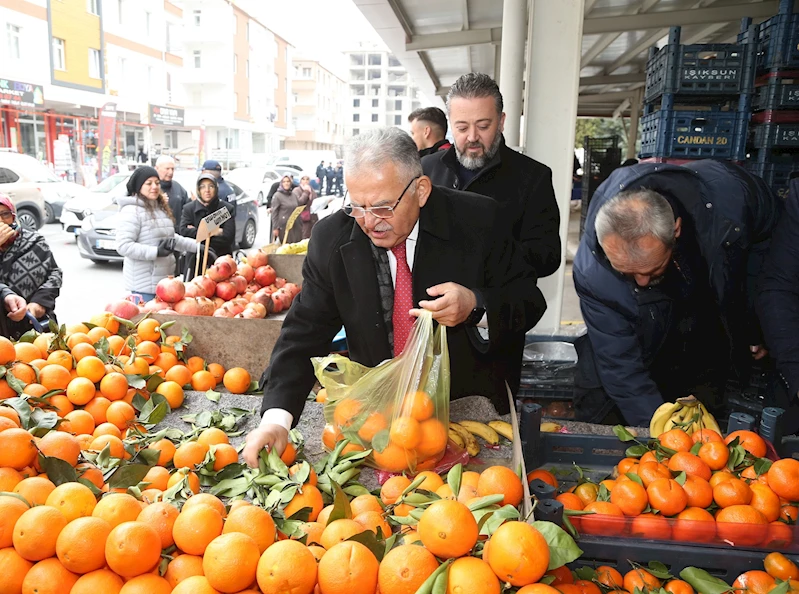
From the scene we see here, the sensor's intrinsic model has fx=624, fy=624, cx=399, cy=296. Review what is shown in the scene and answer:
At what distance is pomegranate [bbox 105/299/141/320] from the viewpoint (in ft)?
9.88

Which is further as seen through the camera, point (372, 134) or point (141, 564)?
point (372, 134)

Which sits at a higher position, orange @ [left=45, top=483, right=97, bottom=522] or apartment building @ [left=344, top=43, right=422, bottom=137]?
apartment building @ [left=344, top=43, right=422, bottom=137]

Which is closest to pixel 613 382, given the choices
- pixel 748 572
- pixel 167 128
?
pixel 748 572

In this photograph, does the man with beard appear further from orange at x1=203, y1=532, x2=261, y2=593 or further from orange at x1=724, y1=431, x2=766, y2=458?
orange at x1=203, y1=532, x2=261, y2=593

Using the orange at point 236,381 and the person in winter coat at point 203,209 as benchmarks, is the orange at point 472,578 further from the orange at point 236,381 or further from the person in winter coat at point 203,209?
the person in winter coat at point 203,209

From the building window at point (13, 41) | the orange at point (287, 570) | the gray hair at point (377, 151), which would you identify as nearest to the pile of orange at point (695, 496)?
the orange at point (287, 570)

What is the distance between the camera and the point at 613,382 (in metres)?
2.41

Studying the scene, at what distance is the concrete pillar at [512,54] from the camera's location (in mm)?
6617

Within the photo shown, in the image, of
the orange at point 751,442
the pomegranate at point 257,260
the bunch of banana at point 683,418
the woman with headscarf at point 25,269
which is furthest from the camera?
the pomegranate at point 257,260

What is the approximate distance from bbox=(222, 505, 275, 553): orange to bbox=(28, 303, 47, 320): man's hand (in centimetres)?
334

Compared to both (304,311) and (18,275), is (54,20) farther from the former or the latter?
(304,311)

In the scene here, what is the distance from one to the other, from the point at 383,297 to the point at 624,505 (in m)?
0.96

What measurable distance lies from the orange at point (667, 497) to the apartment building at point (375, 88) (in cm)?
10834

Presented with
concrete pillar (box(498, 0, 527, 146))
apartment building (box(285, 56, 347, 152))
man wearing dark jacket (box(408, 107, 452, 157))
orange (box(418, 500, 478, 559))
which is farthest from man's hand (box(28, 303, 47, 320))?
apartment building (box(285, 56, 347, 152))
